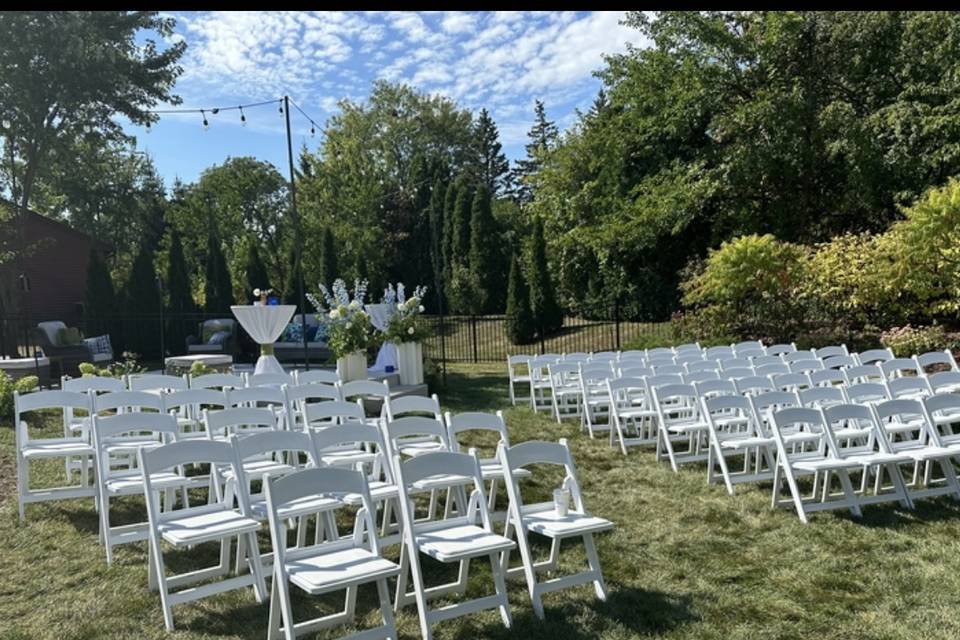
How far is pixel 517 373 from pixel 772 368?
6714 mm

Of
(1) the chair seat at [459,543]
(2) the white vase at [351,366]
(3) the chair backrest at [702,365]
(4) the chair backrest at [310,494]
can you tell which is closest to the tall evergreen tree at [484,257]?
(2) the white vase at [351,366]

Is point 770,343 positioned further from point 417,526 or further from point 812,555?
point 417,526

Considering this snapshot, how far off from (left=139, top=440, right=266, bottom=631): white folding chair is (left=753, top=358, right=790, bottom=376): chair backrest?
19.2 feet

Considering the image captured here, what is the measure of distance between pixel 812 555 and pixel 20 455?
5.52m

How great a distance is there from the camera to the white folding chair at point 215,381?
7.76 meters

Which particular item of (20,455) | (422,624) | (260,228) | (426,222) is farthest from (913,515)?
(260,228)

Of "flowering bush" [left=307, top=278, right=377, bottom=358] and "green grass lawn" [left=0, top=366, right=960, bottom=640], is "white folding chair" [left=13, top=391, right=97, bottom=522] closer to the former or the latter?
"green grass lawn" [left=0, top=366, right=960, bottom=640]

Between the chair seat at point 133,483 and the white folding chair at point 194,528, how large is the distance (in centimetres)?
48

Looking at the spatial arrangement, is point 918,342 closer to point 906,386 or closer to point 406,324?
point 906,386

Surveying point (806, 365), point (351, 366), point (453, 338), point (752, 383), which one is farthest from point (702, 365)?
point (453, 338)

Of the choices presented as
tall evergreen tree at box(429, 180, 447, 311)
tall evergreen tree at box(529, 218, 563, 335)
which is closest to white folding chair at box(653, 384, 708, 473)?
tall evergreen tree at box(529, 218, 563, 335)

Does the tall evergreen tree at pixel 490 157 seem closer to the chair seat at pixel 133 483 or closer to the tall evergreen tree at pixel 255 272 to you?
the tall evergreen tree at pixel 255 272

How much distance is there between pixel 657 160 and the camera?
19.3 meters

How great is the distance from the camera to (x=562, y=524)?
4074 mm
